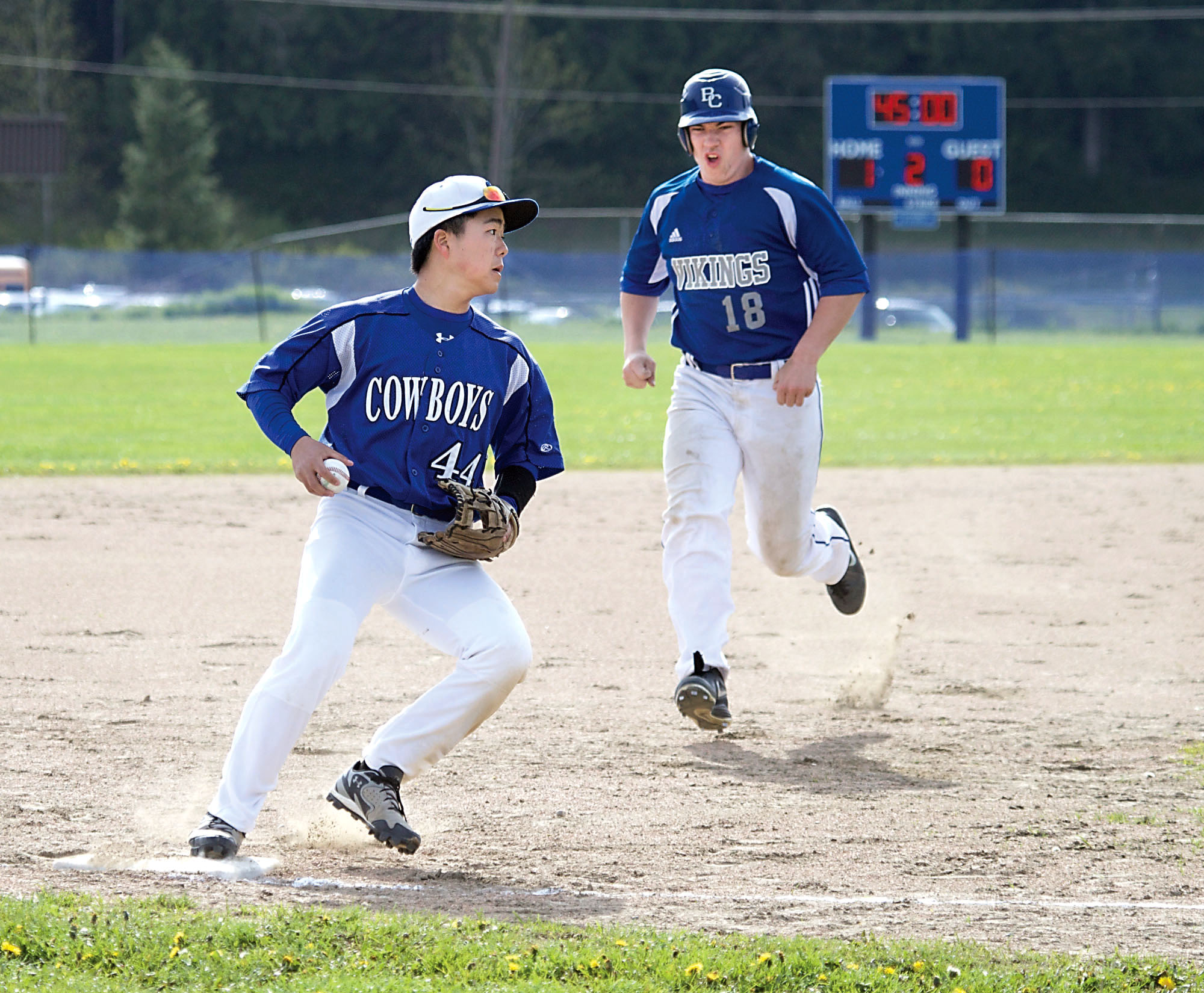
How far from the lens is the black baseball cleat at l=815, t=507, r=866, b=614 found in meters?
6.12

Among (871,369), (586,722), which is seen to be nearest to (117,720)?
(586,722)

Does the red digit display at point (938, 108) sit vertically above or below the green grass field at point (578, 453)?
above

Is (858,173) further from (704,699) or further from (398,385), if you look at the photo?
(398,385)

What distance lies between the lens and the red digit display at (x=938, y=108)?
2781 centimetres

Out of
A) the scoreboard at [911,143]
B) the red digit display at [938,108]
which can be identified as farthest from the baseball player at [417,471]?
the red digit display at [938,108]

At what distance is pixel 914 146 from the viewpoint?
1097 inches

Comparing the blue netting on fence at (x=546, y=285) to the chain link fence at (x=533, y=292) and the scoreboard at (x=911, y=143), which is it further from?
the scoreboard at (x=911, y=143)

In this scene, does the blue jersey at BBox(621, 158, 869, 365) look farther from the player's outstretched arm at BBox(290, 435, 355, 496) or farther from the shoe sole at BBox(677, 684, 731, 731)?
the player's outstretched arm at BBox(290, 435, 355, 496)

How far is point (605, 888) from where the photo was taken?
3703mm

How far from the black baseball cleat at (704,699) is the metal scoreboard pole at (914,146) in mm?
23489

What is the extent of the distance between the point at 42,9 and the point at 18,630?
50956mm

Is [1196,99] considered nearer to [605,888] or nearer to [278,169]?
[278,169]

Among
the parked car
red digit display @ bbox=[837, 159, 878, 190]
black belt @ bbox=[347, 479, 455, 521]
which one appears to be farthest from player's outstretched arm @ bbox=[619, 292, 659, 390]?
the parked car

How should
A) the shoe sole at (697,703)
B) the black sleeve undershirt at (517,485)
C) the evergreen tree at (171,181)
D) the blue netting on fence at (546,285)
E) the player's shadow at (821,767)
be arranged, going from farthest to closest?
the evergreen tree at (171,181) < the blue netting on fence at (546,285) < the shoe sole at (697,703) < the player's shadow at (821,767) < the black sleeve undershirt at (517,485)
